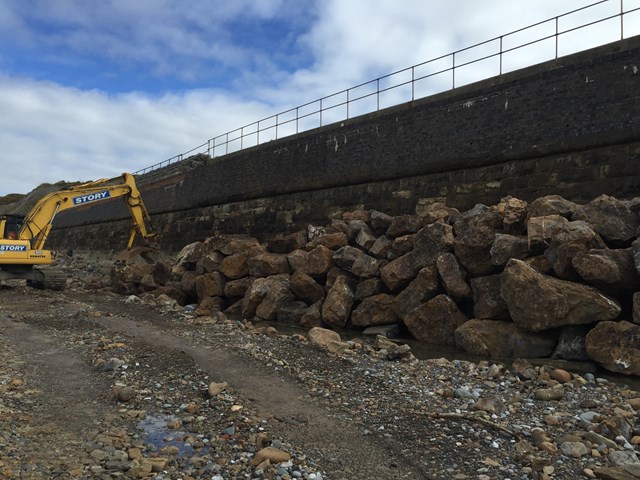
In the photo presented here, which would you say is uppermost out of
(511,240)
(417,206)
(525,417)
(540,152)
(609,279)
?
(540,152)

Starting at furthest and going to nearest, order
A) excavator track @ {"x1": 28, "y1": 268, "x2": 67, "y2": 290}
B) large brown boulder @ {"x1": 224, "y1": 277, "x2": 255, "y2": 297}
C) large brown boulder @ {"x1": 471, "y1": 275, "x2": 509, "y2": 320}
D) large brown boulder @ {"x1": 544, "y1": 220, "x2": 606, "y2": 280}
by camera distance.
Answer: excavator track @ {"x1": 28, "y1": 268, "x2": 67, "y2": 290} < large brown boulder @ {"x1": 224, "y1": 277, "x2": 255, "y2": 297} < large brown boulder @ {"x1": 471, "y1": 275, "x2": 509, "y2": 320} < large brown boulder @ {"x1": 544, "y1": 220, "x2": 606, "y2": 280}

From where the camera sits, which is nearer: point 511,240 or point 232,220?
point 511,240

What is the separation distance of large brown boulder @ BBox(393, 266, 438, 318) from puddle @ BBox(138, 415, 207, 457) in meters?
5.23

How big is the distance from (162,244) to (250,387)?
19.5 metres

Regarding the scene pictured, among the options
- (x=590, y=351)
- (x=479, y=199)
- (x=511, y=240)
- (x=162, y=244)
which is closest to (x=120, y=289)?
(x=162, y=244)

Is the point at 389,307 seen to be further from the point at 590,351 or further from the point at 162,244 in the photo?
the point at 162,244

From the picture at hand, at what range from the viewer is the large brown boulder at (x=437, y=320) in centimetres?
788

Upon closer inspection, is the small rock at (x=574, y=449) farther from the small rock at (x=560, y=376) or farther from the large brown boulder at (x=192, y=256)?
the large brown boulder at (x=192, y=256)

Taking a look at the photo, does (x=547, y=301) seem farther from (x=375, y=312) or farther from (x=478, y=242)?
(x=375, y=312)

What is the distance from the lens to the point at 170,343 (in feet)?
23.1

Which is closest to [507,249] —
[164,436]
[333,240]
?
[333,240]

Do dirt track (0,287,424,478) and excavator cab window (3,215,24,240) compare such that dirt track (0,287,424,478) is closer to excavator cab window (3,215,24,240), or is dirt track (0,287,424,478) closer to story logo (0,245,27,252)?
story logo (0,245,27,252)

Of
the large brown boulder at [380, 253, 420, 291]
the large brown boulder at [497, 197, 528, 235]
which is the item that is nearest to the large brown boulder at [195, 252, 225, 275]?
the large brown boulder at [380, 253, 420, 291]

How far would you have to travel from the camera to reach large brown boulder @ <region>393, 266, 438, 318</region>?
27.5 feet
